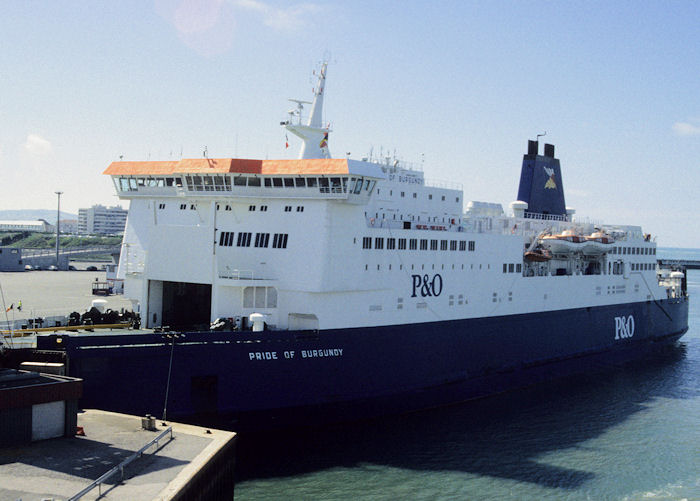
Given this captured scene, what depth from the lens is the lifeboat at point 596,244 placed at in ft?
97.8

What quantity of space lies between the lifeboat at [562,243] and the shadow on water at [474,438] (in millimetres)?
6032

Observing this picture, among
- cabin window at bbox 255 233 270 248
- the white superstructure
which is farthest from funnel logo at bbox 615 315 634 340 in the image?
cabin window at bbox 255 233 270 248

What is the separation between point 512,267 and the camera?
2566 cm

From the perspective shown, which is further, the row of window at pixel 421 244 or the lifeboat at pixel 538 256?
the lifeboat at pixel 538 256

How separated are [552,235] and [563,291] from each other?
8.41ft

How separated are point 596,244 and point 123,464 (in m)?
24.7

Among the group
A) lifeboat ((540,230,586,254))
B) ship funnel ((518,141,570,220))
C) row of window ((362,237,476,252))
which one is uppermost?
ship funnel ((518,141,570,220))

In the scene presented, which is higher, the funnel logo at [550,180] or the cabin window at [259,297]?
the funnel logo at [550,180]

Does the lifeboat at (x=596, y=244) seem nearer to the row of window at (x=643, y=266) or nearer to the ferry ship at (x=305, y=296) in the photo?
the row of window at (x=643, y=266)

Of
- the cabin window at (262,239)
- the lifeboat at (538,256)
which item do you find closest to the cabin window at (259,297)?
the cabin window at (262,239)

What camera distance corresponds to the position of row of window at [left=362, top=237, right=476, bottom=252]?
20.1m

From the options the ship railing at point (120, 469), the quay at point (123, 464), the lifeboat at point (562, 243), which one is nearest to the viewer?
the ship railing at point (120, 469)

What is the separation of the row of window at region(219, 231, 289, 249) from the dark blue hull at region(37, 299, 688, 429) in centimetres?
274

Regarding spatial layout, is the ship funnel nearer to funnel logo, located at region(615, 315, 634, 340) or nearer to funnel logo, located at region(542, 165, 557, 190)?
funnel logo, located at region(542, 165, 557, 190)
